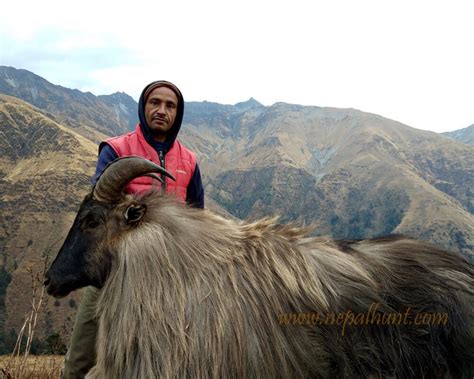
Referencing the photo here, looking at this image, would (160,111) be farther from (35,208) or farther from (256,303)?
(35,208)

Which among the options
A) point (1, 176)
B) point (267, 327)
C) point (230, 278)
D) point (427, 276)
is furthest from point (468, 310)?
point (1, 176)

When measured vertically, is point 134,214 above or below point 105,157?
below

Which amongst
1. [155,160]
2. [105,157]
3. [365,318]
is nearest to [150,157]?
[155,160]

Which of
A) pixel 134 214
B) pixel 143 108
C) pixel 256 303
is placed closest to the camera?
pixel 256 303

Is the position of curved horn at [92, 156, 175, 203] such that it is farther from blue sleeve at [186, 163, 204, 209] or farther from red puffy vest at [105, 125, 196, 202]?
blue sleeve at [186, 163, 204, 209]

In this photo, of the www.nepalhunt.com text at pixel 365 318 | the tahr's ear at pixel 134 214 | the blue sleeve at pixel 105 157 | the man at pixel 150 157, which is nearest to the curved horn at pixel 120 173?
the tahr's ear at pixel 134 214

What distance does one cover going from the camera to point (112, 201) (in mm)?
5062

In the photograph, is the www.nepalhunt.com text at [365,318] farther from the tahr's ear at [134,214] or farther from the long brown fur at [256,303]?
the tahr's ear at [134,214]

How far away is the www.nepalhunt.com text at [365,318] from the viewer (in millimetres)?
4696

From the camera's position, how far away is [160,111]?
5816 millimetres

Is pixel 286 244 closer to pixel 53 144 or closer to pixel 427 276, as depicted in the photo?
pixel 427 276

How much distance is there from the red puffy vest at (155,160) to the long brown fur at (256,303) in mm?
397

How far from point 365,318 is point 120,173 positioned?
3174mm

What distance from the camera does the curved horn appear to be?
4801mm
